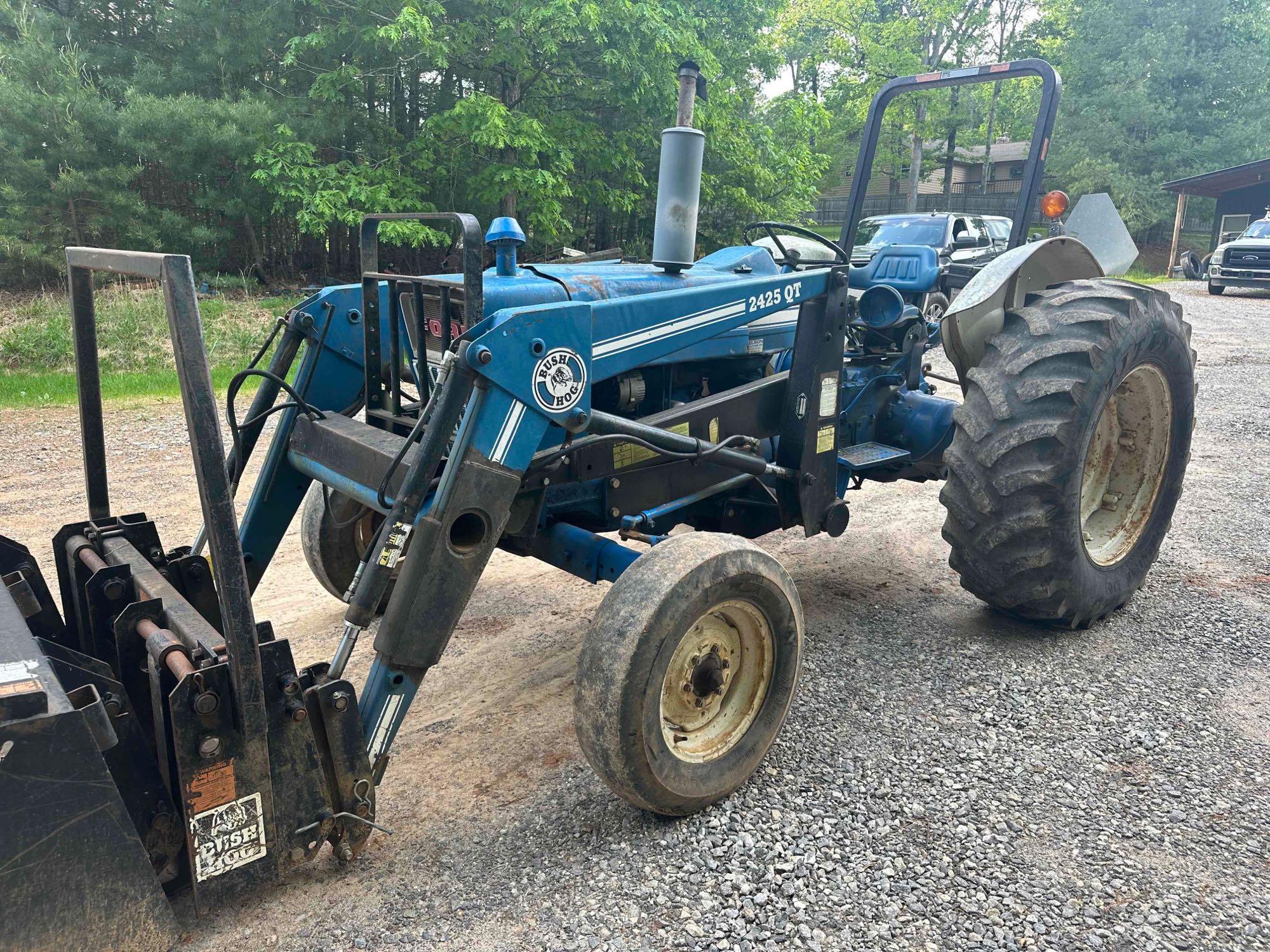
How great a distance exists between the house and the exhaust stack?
22.6 metres

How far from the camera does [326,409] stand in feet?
12.2

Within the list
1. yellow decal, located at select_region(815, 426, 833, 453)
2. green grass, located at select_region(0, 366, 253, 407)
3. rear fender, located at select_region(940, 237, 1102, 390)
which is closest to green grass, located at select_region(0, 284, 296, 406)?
green grass, located at select_region(0, 366, 253, 407)

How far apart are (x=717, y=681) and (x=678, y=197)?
1.92 metres

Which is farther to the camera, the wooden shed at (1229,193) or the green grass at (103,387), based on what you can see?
the wooden shed at (1229,193)

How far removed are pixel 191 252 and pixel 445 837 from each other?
1482 centimetres

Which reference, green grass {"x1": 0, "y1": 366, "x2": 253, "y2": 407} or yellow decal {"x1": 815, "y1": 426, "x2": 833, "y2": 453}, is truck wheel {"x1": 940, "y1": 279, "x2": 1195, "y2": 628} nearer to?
yellow decal {"x1": 815, "y1": 426, "x2": 833, "y2": 453}

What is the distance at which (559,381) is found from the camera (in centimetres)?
276

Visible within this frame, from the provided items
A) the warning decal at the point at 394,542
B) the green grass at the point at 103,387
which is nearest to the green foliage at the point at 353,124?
the green grass at the point at 103,387

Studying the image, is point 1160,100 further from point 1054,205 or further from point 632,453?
point 632,453

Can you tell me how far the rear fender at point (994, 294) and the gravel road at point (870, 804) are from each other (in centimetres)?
130

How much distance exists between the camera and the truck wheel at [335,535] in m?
4.06

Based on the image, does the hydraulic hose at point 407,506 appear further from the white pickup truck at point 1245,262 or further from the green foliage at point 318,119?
the white pickup truck at point 1245,262

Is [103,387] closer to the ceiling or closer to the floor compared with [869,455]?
closer to the floor

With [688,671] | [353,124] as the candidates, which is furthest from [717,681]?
[353,124]
